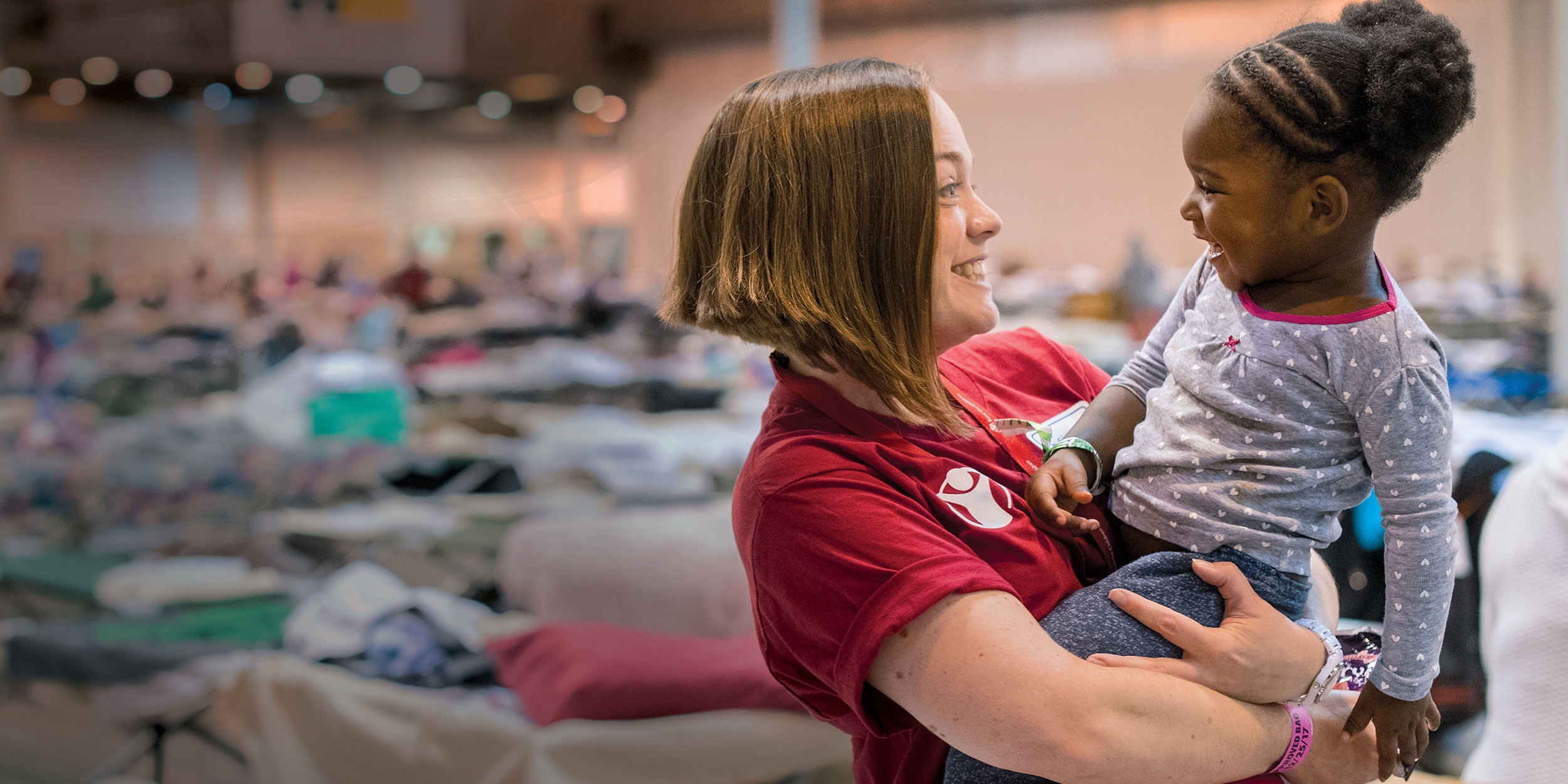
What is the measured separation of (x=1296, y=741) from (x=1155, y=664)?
161 mm

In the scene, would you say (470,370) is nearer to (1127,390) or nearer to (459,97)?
(459,97)

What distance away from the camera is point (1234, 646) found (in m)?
0.80

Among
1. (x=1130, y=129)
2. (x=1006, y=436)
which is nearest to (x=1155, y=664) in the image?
(x=1006, y=436)

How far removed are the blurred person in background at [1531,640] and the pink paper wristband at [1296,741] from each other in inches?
46.5

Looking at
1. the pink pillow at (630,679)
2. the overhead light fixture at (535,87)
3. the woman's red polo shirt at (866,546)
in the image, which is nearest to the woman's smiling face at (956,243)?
the woman's red polo shirt at (866,546)

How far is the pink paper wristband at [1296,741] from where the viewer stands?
33.1 inches

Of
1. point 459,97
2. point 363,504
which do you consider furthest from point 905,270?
point 363,504

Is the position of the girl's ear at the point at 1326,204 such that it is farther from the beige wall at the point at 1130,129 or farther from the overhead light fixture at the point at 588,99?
the beige wall at the point at 1130,129

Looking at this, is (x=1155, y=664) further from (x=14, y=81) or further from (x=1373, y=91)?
(x=14, y=81)

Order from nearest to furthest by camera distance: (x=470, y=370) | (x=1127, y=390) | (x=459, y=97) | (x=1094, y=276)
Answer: (x=1127, y=390) < (x=459, y=97) < (x=470, y=370) < (x=1094, y=276)

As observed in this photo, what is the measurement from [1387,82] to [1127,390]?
0.35 meters

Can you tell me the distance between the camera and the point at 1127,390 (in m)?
1.00

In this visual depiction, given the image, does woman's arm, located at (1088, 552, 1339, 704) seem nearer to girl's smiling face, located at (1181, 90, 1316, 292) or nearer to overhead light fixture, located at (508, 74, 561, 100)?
girl's smiling face, located at (1181, 90, 1316, 292)

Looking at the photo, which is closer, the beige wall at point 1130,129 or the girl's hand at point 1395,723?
the girl's hand at point 1395,723
